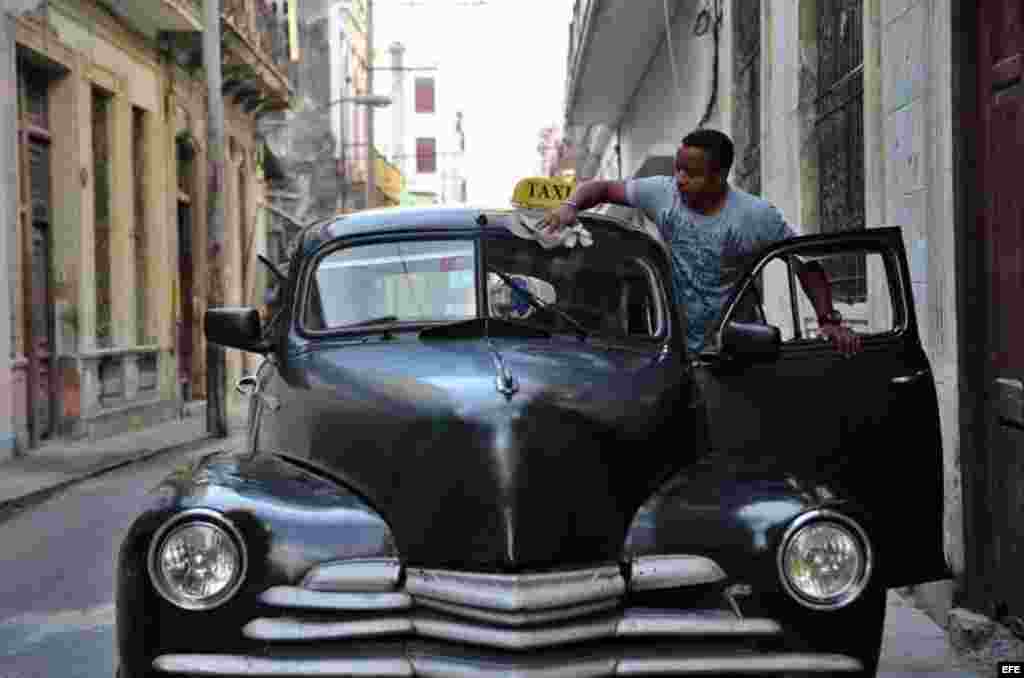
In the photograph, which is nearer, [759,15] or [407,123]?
[759,15]

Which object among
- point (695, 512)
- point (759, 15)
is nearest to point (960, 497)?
point (695, 512)

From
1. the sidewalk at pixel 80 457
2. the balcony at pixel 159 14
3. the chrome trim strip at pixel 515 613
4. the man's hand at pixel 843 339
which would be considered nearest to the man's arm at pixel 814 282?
the man's hand at pixel 843 339

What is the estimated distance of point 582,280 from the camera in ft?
17.4

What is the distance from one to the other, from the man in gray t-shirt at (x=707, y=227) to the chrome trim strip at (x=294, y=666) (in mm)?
2360

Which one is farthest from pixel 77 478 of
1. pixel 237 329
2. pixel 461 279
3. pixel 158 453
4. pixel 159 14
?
pixel 159 14

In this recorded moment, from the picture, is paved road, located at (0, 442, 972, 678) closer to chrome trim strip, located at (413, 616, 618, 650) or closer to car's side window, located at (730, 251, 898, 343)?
car's side window, located at (730, 251, 898, 343)

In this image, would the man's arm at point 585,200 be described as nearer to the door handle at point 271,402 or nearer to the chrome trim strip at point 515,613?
the door handle at point 271,402

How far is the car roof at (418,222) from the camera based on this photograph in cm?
542

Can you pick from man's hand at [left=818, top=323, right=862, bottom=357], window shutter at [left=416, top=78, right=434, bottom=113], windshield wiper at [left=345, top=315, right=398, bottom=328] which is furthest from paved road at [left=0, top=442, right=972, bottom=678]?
window shutter at [left=416, top=78, right=434, bottom=113]

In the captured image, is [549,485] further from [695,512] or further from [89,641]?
[89,641]

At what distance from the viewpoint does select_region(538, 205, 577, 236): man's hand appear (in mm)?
5344

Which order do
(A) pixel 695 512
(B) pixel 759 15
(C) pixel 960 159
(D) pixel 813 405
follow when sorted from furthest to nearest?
1. (B) pixel 759 15
2. (C) pixel 960 159
3. (D) pixel 813 405
4. (A) pixel 695 512

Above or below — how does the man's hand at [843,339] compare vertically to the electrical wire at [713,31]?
below

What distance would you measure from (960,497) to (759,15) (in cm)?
753
